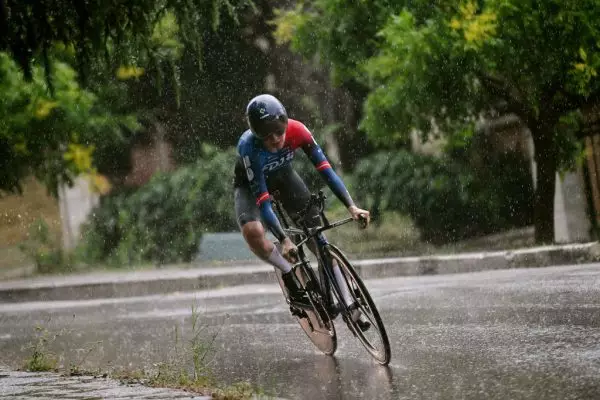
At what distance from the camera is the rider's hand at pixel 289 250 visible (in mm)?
7090

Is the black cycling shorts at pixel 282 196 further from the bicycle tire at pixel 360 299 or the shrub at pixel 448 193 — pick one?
the shrub at pixel 448 193

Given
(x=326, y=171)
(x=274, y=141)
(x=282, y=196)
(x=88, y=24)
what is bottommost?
(x=282, y=196)

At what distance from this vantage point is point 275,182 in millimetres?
7566

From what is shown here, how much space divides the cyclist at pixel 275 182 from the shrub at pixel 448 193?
1112cm

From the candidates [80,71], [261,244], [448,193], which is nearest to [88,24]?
[80,71]

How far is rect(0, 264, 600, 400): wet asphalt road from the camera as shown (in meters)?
6.32

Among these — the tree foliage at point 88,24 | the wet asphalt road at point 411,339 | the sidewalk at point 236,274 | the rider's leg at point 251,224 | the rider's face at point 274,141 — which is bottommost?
the wet asphalt road at point 411,339

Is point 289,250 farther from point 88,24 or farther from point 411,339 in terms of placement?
point 88,24

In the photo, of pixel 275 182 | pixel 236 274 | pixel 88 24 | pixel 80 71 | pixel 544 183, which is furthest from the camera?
pixel 544 183

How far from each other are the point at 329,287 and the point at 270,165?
877 mm

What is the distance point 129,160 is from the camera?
25.5 meters

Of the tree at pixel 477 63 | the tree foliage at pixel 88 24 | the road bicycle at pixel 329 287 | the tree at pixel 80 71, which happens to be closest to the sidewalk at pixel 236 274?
the tree at pixel 477 63

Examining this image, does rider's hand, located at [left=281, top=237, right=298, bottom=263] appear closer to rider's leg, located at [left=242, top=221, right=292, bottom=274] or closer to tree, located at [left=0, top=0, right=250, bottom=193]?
rider's leg, located at [left=242, top=221, right=292, bottom=274]

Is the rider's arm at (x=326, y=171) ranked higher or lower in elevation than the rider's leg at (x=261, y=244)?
higher
